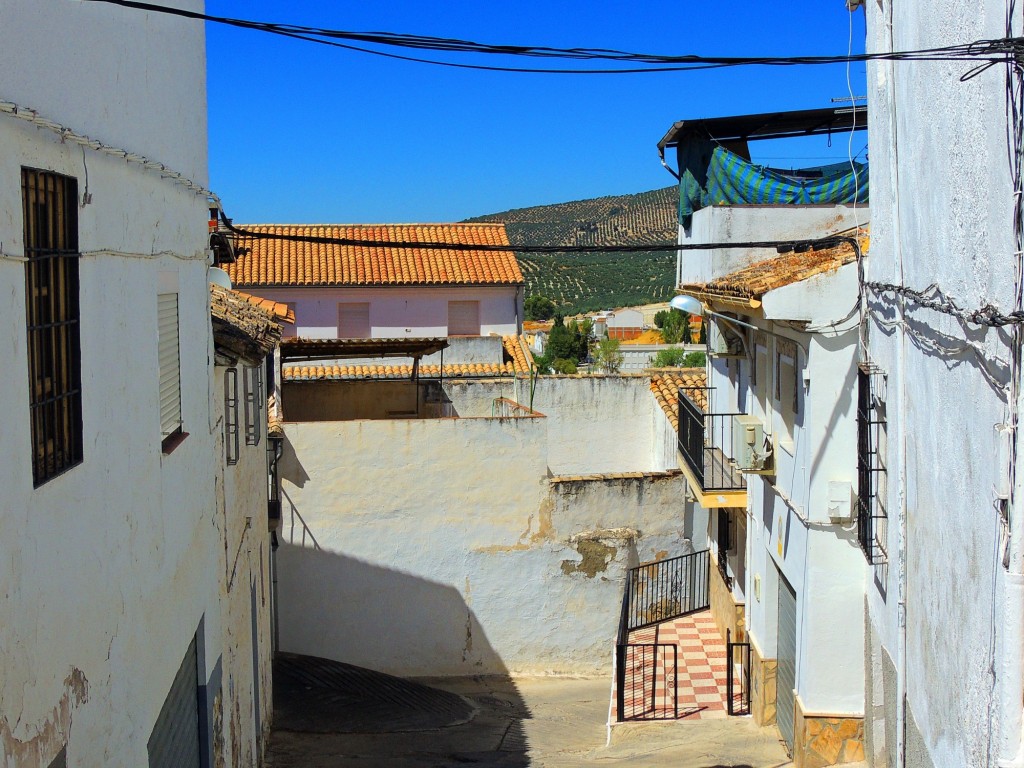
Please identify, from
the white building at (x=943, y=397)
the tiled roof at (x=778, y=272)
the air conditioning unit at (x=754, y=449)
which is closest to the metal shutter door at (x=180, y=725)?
the white building at (x=943, y=397)

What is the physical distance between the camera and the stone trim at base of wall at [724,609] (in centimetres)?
1494

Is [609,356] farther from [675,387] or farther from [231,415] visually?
[231,415]

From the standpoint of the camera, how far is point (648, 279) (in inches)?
3642

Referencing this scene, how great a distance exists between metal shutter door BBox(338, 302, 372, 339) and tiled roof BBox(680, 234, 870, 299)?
1910 cm

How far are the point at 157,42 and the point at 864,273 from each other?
20.5ft

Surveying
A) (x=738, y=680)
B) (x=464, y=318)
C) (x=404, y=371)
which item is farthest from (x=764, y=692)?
(x=464, y=318)

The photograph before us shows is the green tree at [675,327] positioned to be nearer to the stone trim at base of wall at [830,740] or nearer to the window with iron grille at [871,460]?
the stone trim at base of wall at [830,740]

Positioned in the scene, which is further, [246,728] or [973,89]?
[246,728]

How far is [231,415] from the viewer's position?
10.4 metres

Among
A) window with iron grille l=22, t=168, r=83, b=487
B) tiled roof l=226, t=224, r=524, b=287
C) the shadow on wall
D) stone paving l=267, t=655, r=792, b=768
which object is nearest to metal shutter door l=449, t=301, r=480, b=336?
tiled roof l=226, t=224, r=524, b=287

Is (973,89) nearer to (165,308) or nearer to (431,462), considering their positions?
(165,308)

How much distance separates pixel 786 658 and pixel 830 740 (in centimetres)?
139

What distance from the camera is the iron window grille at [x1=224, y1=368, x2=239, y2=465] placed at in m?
9.59

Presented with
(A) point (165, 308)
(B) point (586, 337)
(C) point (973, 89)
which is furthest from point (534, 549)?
(B) point (586, 337)
